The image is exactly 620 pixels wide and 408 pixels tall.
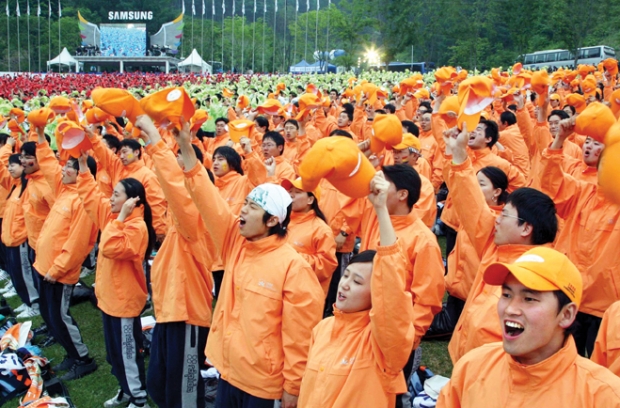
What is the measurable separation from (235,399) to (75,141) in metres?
3.01

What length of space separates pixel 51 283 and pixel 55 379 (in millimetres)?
892

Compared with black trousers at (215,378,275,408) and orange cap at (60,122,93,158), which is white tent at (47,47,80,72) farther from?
black trousers at (215,378,275,408)

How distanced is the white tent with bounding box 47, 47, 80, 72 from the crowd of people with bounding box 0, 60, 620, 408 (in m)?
42.3

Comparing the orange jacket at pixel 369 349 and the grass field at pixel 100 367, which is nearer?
the orange jacket at pixel 369 349

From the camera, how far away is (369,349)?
2.77 meters

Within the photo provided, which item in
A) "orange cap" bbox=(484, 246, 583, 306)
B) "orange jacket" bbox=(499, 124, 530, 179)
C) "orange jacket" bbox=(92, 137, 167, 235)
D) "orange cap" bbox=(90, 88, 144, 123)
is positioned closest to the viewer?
"orange cap" bbox=(484, 246, 583, 306)

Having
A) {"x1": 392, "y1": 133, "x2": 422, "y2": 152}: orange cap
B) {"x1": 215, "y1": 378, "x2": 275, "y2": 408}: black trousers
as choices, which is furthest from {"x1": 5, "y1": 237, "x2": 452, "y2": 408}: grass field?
{"x1": 215, "y1": 378, "x2": 275, "y2": 408}: black trousers

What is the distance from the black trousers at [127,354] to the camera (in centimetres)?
467

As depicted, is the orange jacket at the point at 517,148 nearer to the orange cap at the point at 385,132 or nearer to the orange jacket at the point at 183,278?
the orange cap at the point at 385,132

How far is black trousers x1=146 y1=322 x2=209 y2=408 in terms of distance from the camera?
4129 mm

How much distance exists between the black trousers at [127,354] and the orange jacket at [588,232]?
342 centimetres

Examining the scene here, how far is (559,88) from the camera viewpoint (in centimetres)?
1353

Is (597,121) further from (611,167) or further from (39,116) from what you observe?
(39,116)

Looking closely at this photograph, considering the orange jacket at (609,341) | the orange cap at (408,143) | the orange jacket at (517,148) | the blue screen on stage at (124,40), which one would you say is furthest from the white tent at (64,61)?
the orange jacket at (609,341)
